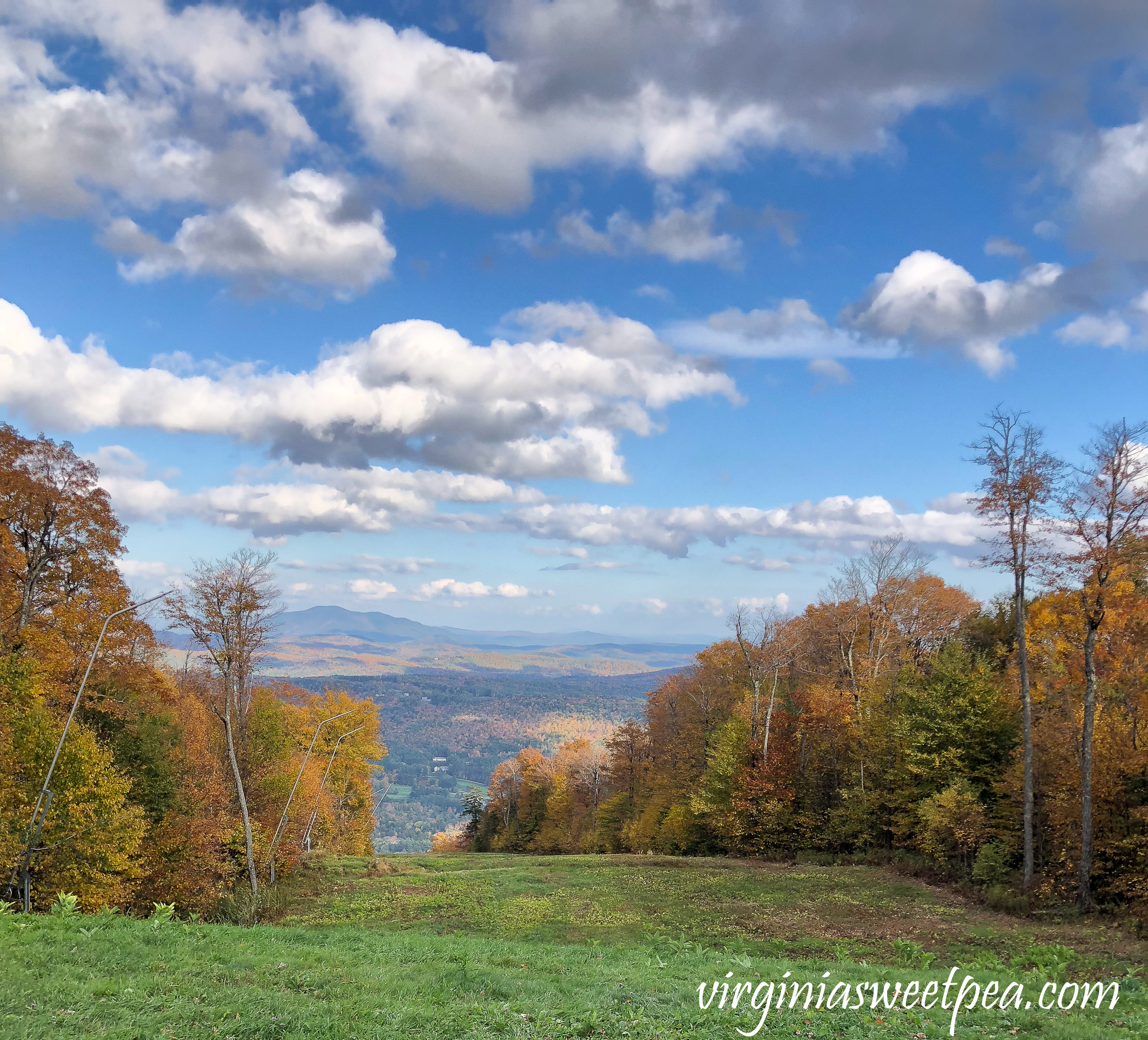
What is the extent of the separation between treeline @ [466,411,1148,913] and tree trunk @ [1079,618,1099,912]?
0.08 m

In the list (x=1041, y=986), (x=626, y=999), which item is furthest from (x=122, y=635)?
(x=1041, y=986)

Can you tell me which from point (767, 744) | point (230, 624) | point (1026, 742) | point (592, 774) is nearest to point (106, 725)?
point (230, 624)

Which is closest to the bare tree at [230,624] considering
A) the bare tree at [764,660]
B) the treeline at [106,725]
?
the treeline at [106,725]

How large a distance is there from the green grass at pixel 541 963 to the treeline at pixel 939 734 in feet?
14.3

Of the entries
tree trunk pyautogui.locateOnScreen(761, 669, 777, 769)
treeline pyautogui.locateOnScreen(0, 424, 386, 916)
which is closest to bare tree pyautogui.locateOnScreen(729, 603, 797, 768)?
tree trunk pyautogui.locateOnScreen(761, 669, 777, 769)

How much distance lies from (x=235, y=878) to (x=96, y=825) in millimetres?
10334

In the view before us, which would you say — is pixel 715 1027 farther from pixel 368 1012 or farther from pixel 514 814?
pixel 514 814

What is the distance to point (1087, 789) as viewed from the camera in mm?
22188

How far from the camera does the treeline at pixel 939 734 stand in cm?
2277

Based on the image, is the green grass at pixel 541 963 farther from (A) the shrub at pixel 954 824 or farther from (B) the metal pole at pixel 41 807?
(B) the metal pole at pixel 41 807

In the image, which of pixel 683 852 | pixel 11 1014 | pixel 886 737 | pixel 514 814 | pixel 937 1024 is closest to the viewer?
pixel 11 1014

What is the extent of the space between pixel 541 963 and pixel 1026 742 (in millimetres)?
21024

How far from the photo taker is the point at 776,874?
31.8 metres

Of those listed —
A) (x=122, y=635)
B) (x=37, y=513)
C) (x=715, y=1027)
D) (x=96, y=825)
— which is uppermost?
(x=37, y=513)
